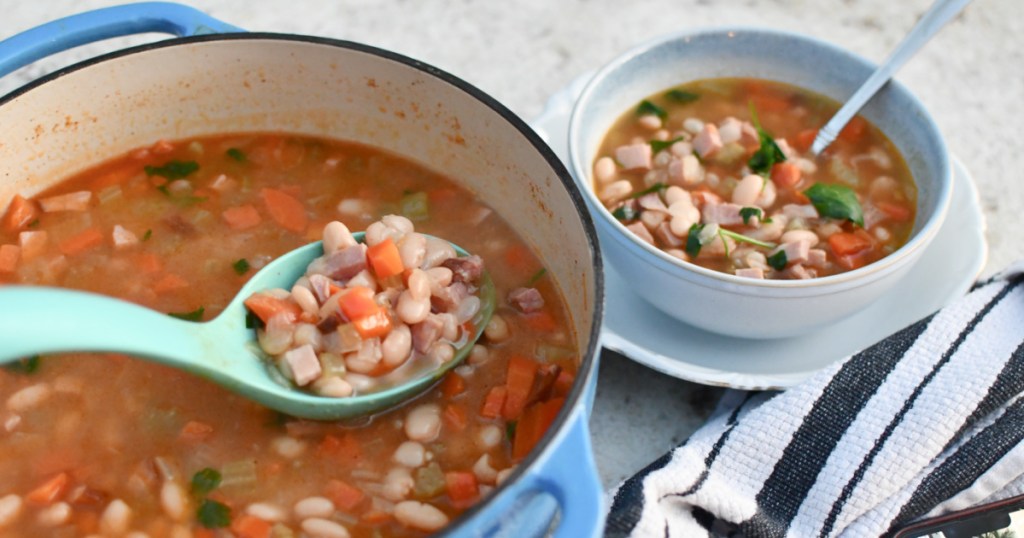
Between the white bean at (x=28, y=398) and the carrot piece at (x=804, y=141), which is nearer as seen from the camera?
the white bean at (x=28, y=398)

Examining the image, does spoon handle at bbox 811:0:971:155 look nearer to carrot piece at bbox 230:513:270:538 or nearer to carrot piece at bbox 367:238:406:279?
carrot piece at bbox 367:238:406:279

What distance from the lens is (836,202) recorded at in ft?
7.39

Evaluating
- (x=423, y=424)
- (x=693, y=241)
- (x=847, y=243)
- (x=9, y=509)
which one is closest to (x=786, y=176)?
(x=847, y=243)

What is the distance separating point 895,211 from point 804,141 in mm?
289

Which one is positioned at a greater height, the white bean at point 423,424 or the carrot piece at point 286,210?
the white bean at point 423,424

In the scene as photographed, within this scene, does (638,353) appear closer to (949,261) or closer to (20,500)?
(949,261)

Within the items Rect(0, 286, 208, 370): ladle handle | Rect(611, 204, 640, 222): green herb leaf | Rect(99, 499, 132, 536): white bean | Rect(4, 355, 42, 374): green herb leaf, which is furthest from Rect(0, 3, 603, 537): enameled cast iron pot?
Rect(99, 499, 132, 536): white bean

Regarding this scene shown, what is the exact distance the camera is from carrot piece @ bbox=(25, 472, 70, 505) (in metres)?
1.66

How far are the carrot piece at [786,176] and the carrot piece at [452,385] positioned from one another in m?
0.98

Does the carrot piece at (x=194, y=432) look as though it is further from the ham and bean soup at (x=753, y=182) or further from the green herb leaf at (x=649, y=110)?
the green herb leaf at (x=649, y=110)

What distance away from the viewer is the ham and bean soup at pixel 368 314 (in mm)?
1729

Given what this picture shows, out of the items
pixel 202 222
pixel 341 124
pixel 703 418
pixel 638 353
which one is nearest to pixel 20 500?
pixel 202 222

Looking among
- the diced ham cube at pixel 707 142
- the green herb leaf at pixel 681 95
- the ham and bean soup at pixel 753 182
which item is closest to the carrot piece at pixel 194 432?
the ham and bean soup at pixel 753 182

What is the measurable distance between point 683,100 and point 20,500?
1739 mm
